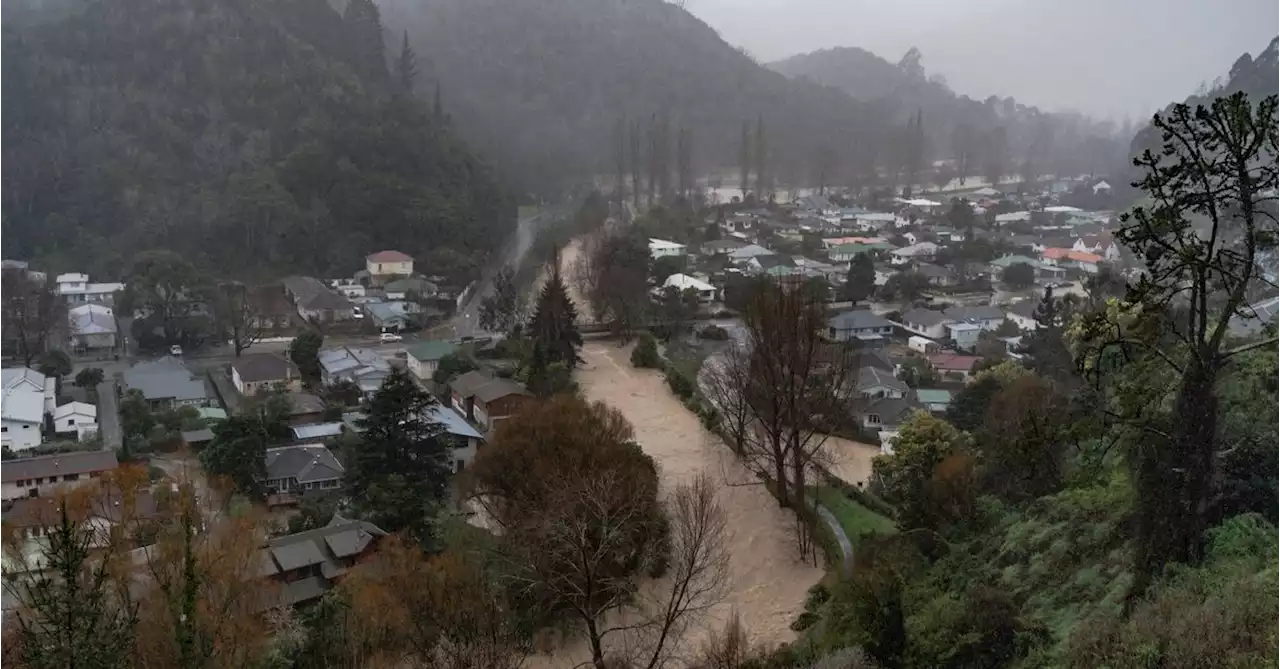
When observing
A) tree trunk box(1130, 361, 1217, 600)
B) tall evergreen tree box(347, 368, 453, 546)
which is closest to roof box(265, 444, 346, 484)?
tall evergreen tree box(347, 368, 453, 546)

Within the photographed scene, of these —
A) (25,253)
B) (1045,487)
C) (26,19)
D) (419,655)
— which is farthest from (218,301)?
(26,19)

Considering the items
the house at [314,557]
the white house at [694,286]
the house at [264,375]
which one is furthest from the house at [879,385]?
the house at [264,375]

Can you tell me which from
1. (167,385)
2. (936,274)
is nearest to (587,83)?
(936,274)

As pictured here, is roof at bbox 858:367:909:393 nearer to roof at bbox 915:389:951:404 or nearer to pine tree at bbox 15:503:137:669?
roof at bbox 915:389:951:404

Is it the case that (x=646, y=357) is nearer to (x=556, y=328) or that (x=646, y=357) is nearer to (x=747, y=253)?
(x=556, y=328)

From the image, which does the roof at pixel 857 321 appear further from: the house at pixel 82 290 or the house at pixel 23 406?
the house at pixel 82 290

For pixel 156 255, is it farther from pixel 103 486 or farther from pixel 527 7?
pixel 527 7
